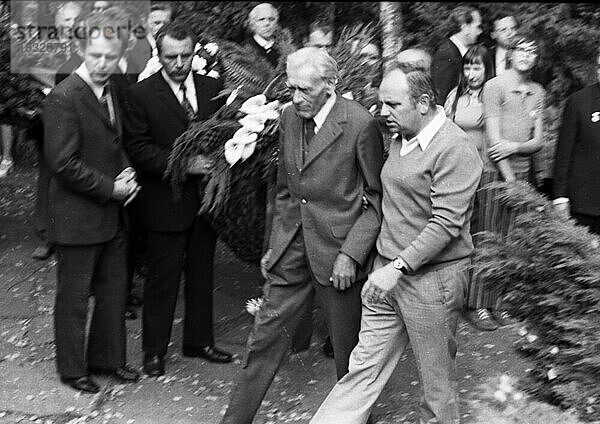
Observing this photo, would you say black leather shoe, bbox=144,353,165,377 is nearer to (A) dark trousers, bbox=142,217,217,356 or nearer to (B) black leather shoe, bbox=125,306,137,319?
(A) dark trousers, bbox=142,217,217,356

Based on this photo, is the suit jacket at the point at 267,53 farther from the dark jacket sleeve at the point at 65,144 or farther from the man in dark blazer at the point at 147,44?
the dark jacket sleeve at the point at 65,144

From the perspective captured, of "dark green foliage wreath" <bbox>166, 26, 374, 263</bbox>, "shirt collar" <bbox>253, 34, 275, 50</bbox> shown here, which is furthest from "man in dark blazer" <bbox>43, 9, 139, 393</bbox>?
"shirt collar" <bbox>253, 34, 275, 50</bbox>

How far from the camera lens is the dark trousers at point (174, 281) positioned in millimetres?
6496

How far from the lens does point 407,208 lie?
16.6 feet

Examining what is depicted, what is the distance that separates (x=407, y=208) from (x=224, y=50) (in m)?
2.10

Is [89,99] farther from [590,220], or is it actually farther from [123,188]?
[590,220]

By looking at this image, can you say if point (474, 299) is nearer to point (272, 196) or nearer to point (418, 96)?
point (272, 196)

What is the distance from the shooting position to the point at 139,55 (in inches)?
309

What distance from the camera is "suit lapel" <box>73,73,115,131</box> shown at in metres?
6.02

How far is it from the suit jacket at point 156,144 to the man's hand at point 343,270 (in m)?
1.40

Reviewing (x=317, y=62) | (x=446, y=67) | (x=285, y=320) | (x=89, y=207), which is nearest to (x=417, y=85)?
(x=317, y=62)

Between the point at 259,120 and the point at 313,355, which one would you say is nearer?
the point at 259,120

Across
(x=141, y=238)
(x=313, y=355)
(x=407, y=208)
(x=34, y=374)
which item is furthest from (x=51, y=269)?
(x=407, y=208)

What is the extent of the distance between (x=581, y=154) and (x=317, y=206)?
2.08 meters
